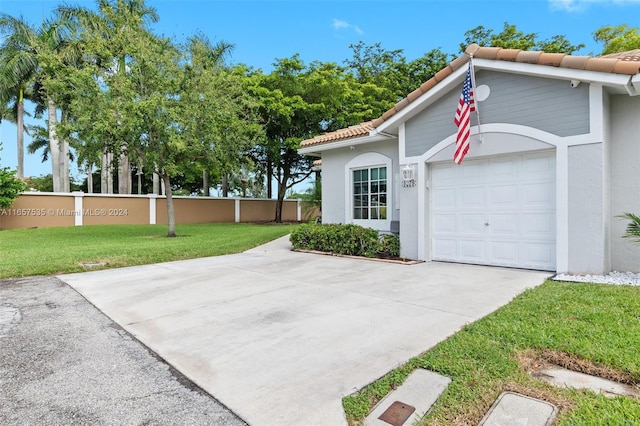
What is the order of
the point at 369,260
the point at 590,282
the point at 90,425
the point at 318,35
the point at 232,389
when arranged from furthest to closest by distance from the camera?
the point at 318,35 → the point at 369,260 → the point at 590,282 → the point at 232,389 → the point at 90,425

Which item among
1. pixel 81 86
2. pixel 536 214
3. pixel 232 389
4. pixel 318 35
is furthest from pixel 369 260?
pixel 318 35

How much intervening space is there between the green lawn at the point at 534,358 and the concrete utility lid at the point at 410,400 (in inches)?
2.2

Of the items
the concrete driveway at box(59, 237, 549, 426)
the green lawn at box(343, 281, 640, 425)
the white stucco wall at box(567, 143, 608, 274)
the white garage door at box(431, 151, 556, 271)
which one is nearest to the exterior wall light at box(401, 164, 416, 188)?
the white garage door at box(431, 151, 556, 271)

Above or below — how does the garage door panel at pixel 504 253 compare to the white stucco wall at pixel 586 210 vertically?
below

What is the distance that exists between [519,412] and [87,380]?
3.38 metres

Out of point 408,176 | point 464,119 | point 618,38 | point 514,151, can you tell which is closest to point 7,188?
point 408,176

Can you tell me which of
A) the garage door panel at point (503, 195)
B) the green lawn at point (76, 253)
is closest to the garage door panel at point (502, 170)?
the garage door panel at point (503, 195)


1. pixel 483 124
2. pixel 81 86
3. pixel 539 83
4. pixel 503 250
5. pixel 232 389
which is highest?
pixel 81 86

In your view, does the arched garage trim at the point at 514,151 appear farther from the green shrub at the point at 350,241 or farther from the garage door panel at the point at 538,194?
the green shrub at the point at 350,241

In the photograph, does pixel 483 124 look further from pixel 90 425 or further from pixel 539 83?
pixel 90 425

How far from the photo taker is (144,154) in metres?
14.4

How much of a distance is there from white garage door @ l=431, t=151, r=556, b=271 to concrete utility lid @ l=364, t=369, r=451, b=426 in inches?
218

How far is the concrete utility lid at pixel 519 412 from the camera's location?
2348 mm

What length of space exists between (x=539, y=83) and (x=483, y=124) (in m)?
1.22
